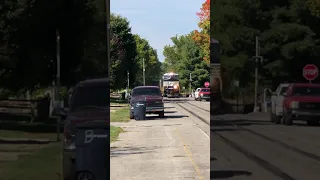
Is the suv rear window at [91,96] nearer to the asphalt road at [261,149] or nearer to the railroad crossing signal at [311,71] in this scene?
the asphalt road at [261,149]

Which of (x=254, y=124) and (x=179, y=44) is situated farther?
(x=179, y=44)

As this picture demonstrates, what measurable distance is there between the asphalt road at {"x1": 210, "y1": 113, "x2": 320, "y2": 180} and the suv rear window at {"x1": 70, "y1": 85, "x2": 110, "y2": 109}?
501 millimetres

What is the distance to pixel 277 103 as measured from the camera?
220 cm

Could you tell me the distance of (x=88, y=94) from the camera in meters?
2.34

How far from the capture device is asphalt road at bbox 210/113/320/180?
2162 mm

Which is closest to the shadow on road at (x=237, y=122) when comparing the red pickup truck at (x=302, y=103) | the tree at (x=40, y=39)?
the red pickup truck at (x=302, y=103)

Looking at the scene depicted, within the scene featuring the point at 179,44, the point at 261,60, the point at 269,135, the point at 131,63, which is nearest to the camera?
the point at 261,60

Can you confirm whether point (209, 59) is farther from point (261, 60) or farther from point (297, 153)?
point (297, 153)

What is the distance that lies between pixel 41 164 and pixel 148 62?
0.80 meters

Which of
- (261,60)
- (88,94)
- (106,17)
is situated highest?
(106,17)

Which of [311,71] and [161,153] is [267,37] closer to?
[311,71]

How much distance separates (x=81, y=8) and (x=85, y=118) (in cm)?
50

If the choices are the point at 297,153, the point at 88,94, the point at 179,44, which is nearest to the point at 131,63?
the point at 179,44

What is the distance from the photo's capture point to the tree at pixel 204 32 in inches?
90.4
